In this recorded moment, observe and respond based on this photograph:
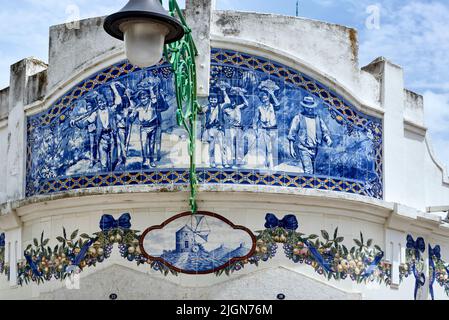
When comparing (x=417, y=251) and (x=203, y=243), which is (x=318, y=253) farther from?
(x=417, y=251)

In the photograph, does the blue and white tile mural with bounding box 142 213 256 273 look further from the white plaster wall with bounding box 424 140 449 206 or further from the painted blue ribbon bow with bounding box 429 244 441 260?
the white plaster wall with bounding box 424 140 449 206

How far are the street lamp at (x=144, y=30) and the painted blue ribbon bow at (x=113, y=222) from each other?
5.48 m

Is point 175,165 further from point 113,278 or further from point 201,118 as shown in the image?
point 113,278

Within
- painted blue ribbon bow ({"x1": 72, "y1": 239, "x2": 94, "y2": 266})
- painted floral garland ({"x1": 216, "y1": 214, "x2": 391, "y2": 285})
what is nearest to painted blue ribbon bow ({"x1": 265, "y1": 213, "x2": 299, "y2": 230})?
painted floral garland ({"x1": 216, "y1": 214, "x2": 391, "y2": 285})

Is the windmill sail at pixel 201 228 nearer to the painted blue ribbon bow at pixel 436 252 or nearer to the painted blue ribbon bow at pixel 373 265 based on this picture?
the painted blue ribbon bow at pixel 373 265

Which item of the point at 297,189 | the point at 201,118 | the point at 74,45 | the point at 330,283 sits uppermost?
the point at 74,45

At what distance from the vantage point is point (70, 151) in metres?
17.1

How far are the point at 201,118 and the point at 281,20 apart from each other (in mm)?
1990

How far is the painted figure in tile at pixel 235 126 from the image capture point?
16.4m

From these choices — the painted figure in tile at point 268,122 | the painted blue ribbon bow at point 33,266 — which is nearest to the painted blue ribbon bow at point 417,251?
the painted figure in tile at point 268,122

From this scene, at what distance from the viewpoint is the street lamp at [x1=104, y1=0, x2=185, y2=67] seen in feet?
36.4

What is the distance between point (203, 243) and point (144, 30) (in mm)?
5532

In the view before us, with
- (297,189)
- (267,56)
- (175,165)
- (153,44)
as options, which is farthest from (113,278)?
(153,44)

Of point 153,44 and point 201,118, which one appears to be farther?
point 201,118
